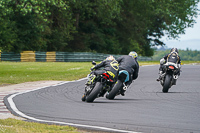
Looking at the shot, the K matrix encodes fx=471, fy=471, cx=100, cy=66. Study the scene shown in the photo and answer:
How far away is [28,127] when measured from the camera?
8.77m

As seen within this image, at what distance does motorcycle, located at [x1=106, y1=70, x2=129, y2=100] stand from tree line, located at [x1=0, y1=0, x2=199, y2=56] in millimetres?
17079

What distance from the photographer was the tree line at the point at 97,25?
1929 inches

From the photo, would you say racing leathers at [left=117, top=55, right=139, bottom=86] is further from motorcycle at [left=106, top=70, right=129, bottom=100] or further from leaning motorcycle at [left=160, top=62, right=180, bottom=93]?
leaning motorcycle at [left=160, top=62, right=180, bottom=93]

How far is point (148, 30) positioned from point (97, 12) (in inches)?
959

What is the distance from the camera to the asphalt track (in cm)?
923

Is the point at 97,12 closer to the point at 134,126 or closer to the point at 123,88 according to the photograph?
the point at 123,88

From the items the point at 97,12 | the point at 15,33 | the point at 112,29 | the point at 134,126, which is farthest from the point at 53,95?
the point at 112,29

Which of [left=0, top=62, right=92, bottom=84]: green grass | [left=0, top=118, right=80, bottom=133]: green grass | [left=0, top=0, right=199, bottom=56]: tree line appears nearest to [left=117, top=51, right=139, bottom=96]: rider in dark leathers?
[left=0, top=118, right=80, bottom=133]: green grass

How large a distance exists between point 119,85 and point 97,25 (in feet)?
175

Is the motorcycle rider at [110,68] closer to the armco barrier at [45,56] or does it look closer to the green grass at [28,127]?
the green grass at [28,127]

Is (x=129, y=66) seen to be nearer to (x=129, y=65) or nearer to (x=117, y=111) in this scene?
(x=129, y=65)

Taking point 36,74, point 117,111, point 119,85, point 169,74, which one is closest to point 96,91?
point 119,85

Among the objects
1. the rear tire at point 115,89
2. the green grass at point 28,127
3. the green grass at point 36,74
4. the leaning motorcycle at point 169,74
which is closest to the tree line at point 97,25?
the green grass at point 36,74

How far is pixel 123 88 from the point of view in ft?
46.2
